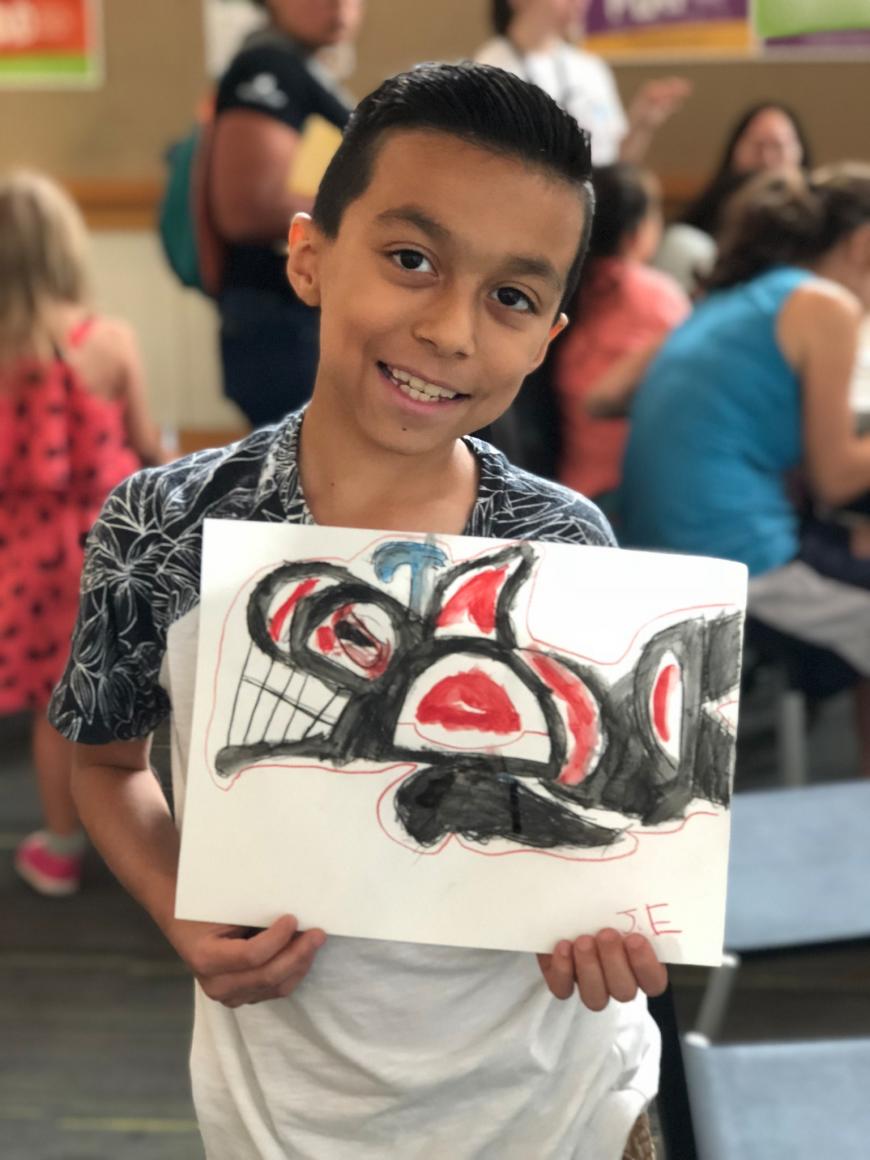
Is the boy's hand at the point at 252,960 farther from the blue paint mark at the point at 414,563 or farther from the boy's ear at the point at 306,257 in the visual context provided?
the boy's ear at the point at 306,257

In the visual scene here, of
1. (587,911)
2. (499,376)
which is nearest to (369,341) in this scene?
(499,376)

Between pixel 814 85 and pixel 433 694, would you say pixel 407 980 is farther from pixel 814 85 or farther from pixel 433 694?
pixel 814 85

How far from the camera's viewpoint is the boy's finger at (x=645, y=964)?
0.73 m

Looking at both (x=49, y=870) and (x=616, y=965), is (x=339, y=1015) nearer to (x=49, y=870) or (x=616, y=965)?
(x=616, y=965)

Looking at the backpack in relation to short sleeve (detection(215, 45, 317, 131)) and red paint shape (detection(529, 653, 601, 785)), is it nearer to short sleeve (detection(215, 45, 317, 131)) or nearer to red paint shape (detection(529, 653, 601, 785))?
short sleeve (detection(215, 45, 317, 131))

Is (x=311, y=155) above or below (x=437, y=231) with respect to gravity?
below

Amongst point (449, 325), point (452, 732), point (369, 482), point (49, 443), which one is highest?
point (449, 325)

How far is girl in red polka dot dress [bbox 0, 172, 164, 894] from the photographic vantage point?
2.39m

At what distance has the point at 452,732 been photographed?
761 mm

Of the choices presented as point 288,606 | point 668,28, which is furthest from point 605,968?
point 668,28

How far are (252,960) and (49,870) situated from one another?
1850mm

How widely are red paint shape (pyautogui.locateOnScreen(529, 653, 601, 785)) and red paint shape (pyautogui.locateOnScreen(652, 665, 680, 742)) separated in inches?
1.2

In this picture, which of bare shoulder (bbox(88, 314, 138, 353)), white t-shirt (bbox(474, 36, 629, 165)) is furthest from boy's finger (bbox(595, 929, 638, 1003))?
white t-shirt (bbox(474, 36, 629, 165))

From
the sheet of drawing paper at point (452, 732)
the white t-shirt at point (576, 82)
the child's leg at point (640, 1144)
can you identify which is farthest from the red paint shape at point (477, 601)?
the white t-shirt at point (576, 82)
